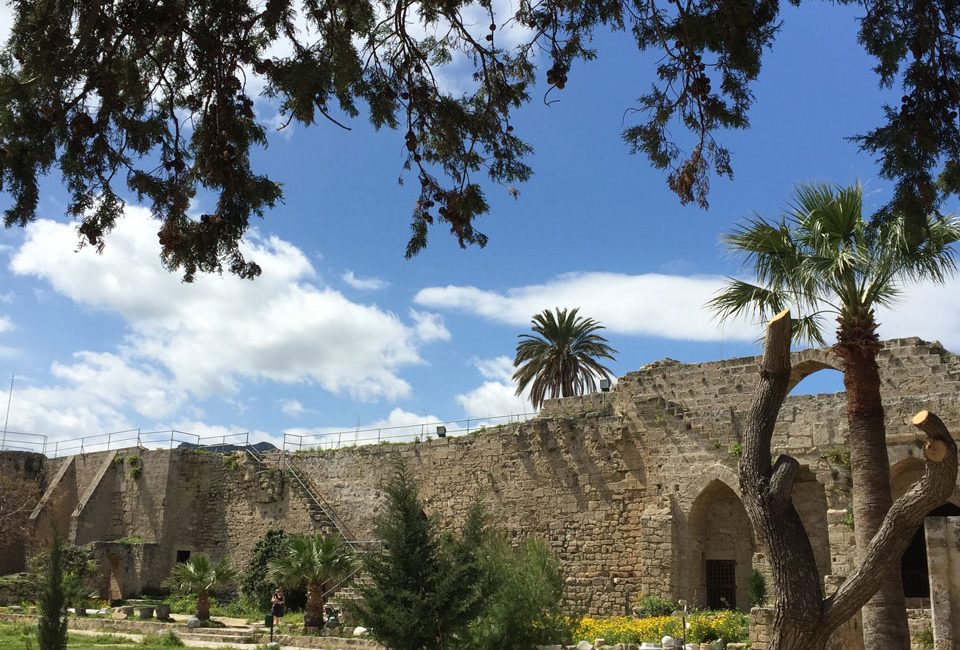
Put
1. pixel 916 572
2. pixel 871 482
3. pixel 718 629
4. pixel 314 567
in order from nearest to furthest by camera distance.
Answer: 1. pixel 871 482
2. pixel 718 629
3. pixel 916 572
4. pixel 314 567

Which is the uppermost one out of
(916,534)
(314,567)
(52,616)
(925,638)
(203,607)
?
(916,534)

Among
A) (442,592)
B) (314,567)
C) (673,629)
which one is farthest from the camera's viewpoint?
(314,567)

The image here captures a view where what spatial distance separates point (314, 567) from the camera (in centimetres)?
2006

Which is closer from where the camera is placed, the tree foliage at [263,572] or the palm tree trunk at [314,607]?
the palm tree trunk at [314,607]

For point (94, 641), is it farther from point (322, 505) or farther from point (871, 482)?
point (871, 482)

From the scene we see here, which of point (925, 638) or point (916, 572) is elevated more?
point (916, 572)

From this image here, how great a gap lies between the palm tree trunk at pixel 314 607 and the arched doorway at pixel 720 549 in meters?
7.91

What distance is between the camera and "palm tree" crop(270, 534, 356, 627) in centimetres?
1983

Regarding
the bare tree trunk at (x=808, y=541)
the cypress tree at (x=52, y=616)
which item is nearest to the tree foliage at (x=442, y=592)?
the cypress tree at (x=52, y=616)

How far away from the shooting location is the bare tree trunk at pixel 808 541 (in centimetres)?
627

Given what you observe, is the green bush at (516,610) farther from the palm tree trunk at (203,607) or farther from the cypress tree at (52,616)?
the palm tree trunk at (203,607)

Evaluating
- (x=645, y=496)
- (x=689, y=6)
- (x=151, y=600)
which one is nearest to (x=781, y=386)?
(x=689, y=6)

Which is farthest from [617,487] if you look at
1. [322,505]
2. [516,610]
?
[322,505]

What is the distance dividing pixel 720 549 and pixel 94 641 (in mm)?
12992
